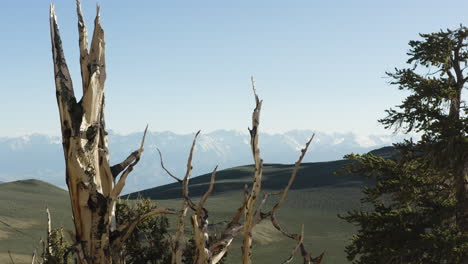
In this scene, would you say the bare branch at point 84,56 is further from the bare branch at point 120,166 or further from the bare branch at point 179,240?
the bare branch at point 179,240

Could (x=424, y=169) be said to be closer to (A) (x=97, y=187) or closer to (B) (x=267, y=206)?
(A) (x=97, y=187)

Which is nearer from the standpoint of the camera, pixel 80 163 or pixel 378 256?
pixel 80 163

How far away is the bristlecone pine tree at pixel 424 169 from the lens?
14477 mm

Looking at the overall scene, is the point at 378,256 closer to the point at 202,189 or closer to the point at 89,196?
the point at 89,196

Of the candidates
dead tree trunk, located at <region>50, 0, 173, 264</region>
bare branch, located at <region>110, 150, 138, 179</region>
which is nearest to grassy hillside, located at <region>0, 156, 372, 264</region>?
bare branch, located at <region>110, 150, 138, 179</region>

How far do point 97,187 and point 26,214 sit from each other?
7099 cm

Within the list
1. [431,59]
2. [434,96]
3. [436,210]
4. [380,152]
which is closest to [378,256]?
[436,210]

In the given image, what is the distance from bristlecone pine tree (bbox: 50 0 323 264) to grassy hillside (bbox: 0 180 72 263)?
22.5 metres

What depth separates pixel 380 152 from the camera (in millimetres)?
140625

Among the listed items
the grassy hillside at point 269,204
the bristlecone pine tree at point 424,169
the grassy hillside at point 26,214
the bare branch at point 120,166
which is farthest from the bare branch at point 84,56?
the grassy hillside at point 26,214

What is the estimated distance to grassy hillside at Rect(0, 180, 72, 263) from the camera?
A: 44.1 m

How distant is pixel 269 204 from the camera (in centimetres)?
8369

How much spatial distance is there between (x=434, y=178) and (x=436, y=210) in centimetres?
107

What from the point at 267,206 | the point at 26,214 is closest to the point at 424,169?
the point at 26,214
